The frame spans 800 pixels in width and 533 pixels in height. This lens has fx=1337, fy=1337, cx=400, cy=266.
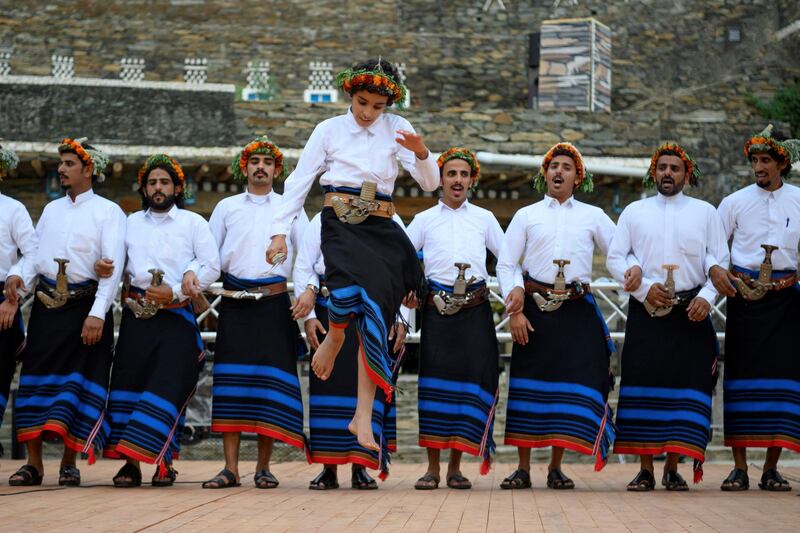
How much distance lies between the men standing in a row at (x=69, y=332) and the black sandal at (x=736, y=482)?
3.52 metres

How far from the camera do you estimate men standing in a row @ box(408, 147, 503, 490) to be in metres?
7.72

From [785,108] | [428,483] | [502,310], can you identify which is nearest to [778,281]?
[428,483]

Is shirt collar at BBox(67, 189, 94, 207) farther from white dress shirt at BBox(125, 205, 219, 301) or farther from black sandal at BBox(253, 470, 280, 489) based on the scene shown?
black sandal at BBox(253, 470, 280, 489)

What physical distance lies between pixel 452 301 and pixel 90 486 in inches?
90.6

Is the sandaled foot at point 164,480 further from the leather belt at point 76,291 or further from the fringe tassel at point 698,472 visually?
the fringe tassel at point 698,472

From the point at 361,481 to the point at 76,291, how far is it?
1.97 m

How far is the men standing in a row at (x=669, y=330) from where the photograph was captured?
25.0 feet

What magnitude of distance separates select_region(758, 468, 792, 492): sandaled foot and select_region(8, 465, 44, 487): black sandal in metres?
4.07

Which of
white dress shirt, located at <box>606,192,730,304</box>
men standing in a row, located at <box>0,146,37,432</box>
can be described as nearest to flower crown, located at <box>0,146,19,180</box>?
men standing in a row, located at <box>0,146,37,432</box>

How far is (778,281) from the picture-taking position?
25.3 ft

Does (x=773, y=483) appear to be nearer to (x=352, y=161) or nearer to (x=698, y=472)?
(x=698, y=472)

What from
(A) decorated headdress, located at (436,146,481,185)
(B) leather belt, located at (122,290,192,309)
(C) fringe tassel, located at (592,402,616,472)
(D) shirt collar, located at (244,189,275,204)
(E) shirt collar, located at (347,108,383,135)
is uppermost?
(E) shirt collar, located at (347,108,383,135)

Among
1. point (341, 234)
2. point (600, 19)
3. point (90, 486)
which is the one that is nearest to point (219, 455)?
point (90, 486)

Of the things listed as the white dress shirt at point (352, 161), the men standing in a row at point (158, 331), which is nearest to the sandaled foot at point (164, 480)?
Result: the men standing in a row at point (158, 331)
